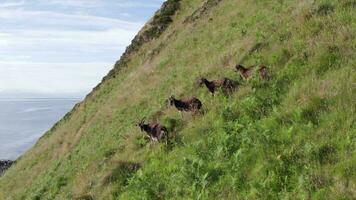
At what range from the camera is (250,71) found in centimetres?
1641

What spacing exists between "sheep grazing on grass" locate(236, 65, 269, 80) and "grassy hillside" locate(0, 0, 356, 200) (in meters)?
0.20

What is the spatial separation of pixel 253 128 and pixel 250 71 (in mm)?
3832

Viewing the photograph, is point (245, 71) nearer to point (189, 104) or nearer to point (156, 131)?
point (189, 104)

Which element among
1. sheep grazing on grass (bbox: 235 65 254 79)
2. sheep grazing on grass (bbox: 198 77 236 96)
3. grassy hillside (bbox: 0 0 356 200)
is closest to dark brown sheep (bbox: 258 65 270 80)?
grassy hillside (bbox: 0 0 356 200)

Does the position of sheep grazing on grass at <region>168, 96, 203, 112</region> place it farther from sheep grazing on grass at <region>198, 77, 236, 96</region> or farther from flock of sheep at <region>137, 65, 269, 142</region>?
sheep grazing on grass at <region>198, 77, 236, 96</region>

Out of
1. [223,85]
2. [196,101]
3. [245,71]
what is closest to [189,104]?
[196,101]

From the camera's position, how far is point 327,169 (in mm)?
10047

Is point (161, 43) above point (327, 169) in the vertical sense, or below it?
above

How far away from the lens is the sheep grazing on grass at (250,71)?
1568cm

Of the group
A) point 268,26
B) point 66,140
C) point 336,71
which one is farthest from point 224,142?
point 66,140

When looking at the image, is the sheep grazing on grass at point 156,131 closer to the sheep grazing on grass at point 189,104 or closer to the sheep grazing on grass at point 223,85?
the sheep grazing on grass at point 189,104

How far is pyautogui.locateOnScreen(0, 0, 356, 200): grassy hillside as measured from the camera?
10688 mm

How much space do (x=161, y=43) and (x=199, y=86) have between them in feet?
70.0

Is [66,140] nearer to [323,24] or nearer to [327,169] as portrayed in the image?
[323,24]
